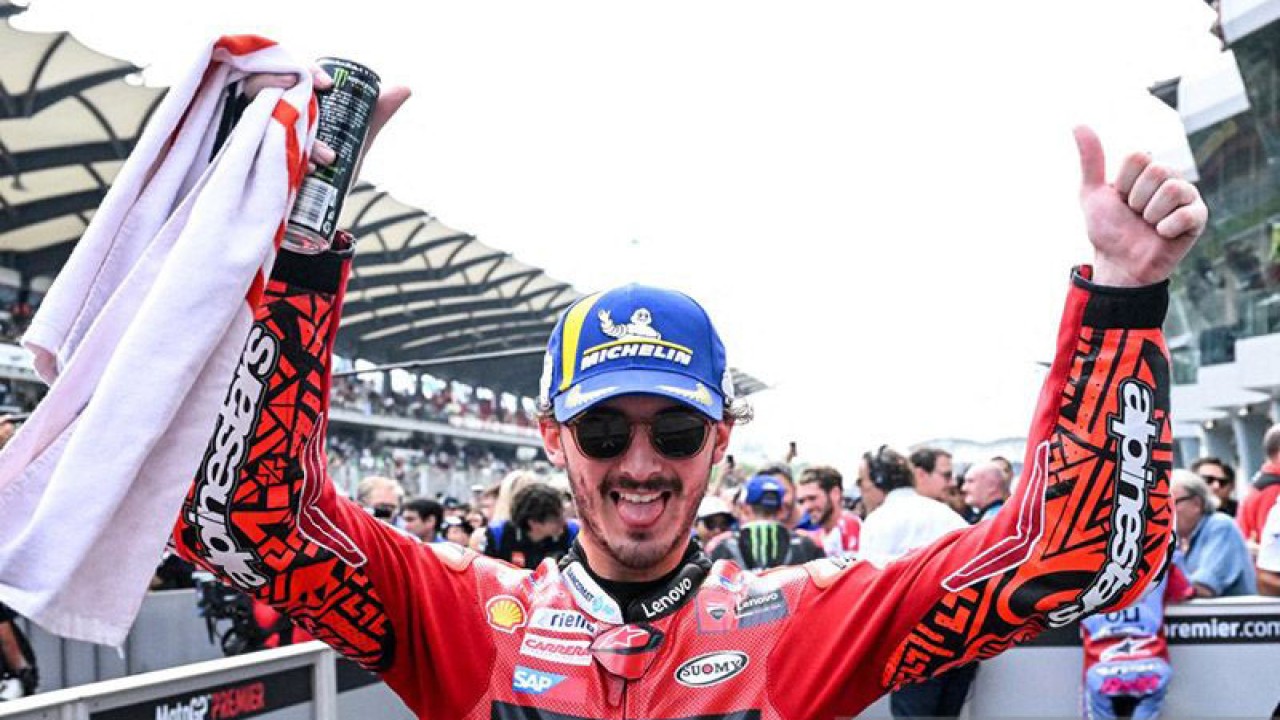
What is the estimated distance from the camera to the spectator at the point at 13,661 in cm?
625

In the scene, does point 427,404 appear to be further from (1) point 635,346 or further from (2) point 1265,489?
(1) point 635,346

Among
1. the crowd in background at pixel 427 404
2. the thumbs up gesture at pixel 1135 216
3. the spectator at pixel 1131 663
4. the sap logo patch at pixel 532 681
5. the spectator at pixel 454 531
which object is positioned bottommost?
the spectator at pixel 1131 663

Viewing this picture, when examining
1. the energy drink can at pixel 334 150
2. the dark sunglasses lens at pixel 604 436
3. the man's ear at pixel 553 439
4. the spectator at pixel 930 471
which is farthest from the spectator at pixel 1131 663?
the energy drink can at pixel 334 150

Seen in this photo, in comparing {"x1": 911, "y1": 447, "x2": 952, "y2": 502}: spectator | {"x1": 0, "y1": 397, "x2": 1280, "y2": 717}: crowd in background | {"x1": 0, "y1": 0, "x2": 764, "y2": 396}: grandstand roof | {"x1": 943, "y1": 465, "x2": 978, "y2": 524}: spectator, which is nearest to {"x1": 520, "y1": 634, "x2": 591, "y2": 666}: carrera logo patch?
{"x1": 0, "y1": 0, "x2": 764, "y2": 396}: grandstand roof

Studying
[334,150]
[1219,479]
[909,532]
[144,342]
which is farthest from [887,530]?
[144,342]

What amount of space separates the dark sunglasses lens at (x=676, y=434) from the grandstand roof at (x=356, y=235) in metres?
0.69

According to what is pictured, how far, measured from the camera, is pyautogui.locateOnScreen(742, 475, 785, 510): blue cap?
7.57 metres

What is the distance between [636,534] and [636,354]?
32cm

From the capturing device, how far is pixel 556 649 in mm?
2336

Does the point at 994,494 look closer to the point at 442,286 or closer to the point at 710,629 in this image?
the point at 710,629

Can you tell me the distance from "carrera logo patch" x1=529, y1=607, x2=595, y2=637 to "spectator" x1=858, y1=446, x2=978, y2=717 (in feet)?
13.3

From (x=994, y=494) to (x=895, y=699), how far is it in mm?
2403

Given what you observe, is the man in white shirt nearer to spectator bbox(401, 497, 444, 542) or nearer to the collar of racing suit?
the collar of racing suit

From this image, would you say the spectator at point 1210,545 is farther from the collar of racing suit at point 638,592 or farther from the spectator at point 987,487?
the collar of racing suit at point 638,592
